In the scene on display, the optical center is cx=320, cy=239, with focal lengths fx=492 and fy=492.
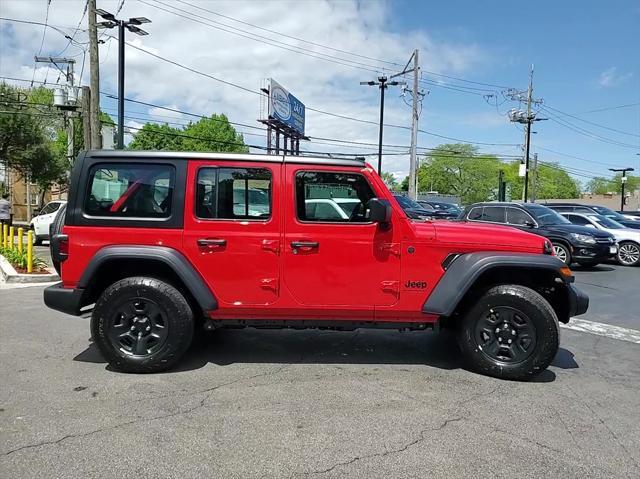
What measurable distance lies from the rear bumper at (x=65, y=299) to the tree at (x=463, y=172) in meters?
87.1

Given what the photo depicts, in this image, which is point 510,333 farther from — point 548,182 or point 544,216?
point 548,182

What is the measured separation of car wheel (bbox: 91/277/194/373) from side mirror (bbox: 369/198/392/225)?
6.09 feet

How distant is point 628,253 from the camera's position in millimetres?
13508

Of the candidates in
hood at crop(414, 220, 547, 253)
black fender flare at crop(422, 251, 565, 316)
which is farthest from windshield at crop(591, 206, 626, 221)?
black fender flare at crop(422, 251, 565, 316)

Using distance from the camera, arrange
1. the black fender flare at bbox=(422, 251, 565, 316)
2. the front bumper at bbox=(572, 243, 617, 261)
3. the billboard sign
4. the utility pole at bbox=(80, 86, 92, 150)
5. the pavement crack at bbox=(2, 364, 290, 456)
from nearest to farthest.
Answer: the pavement crack at bbox=(2, 364, 290, 456)
the black fender flare at bbox=(422, 251, 565, 316)
the front bumper at bbox=(572, 243, 617, 261)
the utility pole at bbox=(80, 86, 92, 150)
the billboard sign

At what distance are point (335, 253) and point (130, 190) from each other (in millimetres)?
1953

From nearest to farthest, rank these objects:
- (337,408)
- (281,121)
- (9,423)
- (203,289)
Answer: (9,423) → (337,408) → (203,289) → (281,121)

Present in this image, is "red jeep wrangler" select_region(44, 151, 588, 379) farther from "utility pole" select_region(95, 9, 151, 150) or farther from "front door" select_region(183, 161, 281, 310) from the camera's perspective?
"utility pole" select_region(95, 9, 151, 150)

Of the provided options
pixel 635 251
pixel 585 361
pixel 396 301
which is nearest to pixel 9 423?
pixel 396 301

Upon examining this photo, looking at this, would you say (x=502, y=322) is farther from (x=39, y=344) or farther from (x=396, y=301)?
(x=39, y=344)

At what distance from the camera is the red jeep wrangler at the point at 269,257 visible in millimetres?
4383

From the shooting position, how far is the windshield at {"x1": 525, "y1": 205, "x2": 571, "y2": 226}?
12406mm

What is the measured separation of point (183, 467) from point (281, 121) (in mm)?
29420

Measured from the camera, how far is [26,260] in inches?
414
